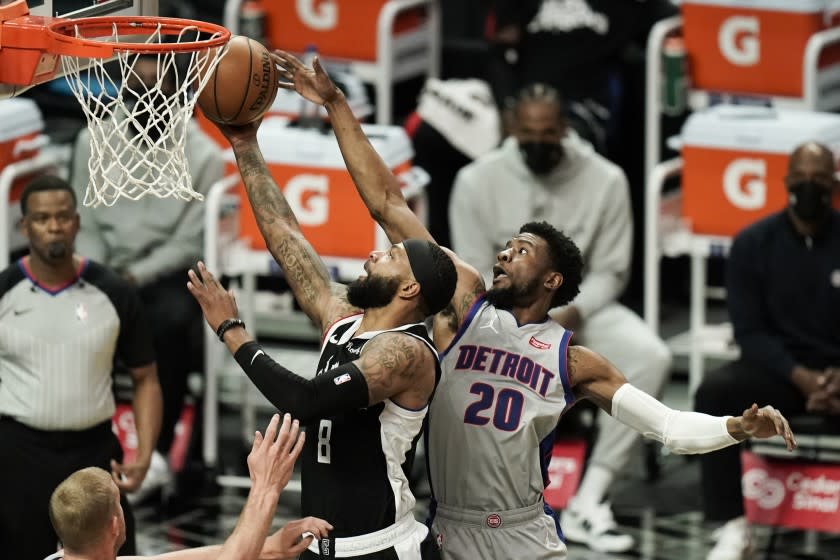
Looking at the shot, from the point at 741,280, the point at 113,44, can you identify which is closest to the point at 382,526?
the point at 113,44

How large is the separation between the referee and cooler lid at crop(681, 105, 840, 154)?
2.96 meters

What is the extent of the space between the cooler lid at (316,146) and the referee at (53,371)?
1.57 m

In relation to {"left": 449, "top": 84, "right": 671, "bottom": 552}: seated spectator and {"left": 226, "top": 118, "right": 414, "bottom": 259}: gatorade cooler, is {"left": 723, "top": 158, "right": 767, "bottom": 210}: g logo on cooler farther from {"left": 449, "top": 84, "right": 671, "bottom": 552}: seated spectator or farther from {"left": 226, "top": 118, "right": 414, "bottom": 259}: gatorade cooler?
{"left": 226, "top": 118, "right": 414, "bottom": 259}: gatorade cooler

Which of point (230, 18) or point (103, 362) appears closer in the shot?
point (103, 362)

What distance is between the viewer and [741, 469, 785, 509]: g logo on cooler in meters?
8.09

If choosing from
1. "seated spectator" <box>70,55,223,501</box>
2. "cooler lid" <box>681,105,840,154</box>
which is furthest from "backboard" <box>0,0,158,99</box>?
"cooler lid" <box>681,105,840,154</box>

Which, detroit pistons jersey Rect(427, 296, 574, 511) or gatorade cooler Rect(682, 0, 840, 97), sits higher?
→ gatorade cooler Rect(682, 0, 840, 97)

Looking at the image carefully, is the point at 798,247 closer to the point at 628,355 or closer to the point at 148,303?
the point at 628,355

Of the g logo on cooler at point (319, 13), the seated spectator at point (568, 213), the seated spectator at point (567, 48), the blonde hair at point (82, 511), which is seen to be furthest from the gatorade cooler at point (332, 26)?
the blonde hair at point (82, 511)

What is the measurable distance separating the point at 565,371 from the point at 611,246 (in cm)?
270

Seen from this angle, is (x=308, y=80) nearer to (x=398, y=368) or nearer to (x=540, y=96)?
(x=398, y=368)

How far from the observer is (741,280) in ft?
26.9

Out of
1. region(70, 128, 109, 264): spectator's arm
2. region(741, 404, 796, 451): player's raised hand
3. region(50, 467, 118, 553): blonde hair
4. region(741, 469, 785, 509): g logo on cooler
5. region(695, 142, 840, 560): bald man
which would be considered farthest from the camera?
region(70, 128, 109, 264): spectator's arm

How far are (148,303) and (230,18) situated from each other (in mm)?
2234
